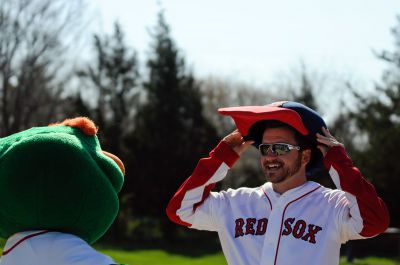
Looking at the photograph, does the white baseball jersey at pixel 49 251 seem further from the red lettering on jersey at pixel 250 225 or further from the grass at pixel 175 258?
the grass at pixel 175 258

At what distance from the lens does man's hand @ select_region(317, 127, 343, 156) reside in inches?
144

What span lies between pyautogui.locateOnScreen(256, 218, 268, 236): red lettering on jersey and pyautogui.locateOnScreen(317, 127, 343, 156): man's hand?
1.81 ft

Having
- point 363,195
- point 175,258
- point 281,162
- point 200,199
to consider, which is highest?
point 281,162

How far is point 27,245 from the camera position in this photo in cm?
254

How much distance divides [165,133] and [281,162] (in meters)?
19.8

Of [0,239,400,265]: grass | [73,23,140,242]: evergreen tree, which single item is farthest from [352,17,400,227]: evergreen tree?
[73,23,140,242]: evergreen tree

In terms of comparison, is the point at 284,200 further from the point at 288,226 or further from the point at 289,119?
the point at 289,119

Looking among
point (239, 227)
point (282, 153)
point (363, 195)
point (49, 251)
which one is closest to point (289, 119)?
point (282, 153)

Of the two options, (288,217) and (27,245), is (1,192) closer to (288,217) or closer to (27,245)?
(27,245)

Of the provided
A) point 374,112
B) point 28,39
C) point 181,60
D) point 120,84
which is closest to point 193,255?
point 374,112

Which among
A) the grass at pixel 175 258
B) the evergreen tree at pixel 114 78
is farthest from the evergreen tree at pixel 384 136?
the evergreen tree at pixel 114 78

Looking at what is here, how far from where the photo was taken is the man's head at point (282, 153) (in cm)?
373

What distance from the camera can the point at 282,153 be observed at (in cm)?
373

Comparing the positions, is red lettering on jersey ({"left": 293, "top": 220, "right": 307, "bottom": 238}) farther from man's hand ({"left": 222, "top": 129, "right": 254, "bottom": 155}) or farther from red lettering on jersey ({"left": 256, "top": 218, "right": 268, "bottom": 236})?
man's hand ({"left": 222, "top": 129, "right": 254, "bottom": 155})
